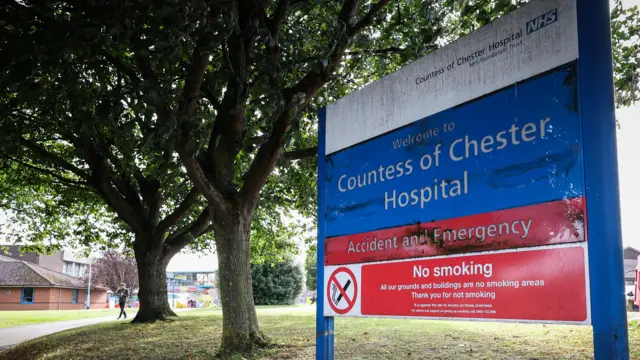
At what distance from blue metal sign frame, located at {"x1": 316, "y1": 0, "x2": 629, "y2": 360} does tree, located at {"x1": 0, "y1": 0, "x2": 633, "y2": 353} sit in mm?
2123

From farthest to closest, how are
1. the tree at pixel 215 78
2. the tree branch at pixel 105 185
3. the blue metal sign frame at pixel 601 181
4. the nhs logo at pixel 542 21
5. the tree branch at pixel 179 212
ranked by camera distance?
the tree branch at pixel 179 212 < the tree branch at pixel 105 185 < the tree at pixel 215 78 < the nhs logo at pixel 542 21 < the blue metal sign frame at pixel 601 181

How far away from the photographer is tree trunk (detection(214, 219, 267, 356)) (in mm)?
8820

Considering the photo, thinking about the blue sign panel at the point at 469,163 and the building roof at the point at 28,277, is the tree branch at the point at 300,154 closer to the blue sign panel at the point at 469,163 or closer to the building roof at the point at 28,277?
the blue sign panel at the point at 469,163

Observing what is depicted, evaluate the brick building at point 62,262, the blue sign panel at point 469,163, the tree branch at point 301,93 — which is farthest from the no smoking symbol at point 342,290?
the brick building at point 62,262

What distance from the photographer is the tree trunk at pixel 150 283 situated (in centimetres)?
1770

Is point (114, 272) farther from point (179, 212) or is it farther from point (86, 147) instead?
point (86, 147)

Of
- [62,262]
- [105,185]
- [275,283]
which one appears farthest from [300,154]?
[62,262]

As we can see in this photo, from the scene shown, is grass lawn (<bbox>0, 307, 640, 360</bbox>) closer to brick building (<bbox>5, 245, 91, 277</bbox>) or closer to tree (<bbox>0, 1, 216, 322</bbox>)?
tree (<bbox>0, 1, 216, 322</bbox>)

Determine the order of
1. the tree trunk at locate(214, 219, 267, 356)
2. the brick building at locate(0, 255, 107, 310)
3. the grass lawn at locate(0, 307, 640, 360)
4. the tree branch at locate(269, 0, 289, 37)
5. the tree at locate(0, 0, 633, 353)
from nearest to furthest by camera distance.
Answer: the tree at locate(0, 0, 633, 353)
the tree branch at locate(269, 0, 289, 37)
the grass lawn at locate(0, 307, 640, 360)
the tree trunk at locate(214, 219, 267, 356)
the brick building at locate(0, 255, 107, 310)

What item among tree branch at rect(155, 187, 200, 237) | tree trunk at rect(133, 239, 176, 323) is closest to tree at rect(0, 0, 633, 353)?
tree branch at rect(155, 187, 200, 237)

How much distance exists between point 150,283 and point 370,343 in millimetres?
10678

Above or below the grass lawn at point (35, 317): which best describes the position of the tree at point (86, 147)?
above

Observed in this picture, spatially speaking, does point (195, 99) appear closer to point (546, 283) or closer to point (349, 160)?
point (349, 160)

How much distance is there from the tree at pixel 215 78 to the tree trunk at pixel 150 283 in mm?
3541
